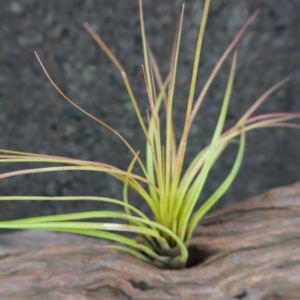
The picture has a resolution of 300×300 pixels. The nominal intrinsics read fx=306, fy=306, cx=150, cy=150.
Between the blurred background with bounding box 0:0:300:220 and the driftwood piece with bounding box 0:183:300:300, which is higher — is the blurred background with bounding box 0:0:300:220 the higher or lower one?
the higher one

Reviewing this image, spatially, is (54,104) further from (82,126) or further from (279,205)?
(279,205)

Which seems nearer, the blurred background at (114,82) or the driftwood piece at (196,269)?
the driftwood piece at (196,269)

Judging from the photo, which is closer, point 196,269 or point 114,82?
point 196,269

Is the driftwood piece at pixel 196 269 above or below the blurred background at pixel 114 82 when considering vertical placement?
below

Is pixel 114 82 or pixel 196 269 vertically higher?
pixel 114 82

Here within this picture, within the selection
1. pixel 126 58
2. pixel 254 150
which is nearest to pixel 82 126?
pixel 126 58
